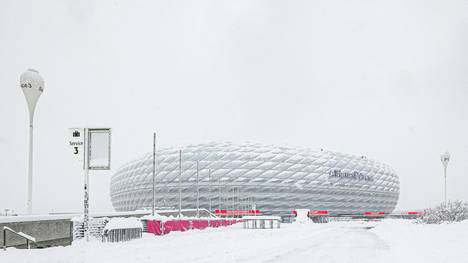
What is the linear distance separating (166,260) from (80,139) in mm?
8252

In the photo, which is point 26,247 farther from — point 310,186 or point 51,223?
point 310,186

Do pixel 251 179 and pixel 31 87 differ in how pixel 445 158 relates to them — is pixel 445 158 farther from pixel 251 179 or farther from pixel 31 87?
pixel 251 179

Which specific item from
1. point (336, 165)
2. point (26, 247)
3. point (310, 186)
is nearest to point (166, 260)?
point (26, 247)

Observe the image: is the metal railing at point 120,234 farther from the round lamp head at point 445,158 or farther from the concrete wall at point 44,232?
the round lamp head at point 445,158

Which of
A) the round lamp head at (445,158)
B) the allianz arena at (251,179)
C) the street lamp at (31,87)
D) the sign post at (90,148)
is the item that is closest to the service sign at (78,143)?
the sign post at (90,148)

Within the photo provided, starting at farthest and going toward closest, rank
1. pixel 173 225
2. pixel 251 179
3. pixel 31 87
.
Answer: pixel 251 179 < pixel 173 225 < pixel 31 87

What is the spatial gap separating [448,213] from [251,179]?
85.6m

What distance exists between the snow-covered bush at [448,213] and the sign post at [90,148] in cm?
3534

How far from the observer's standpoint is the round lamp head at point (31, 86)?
26.7 m

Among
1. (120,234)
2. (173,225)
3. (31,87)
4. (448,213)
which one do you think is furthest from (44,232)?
(448,213)

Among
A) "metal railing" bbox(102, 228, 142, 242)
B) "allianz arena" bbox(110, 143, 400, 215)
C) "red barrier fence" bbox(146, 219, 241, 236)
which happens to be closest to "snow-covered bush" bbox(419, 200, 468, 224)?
"red barrier fence" bbox(146, 219, 241, 236)

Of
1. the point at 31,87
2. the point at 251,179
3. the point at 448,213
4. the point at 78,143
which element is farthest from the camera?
the point at 251,179

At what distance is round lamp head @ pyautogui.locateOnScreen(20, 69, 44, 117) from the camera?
26.7 metres

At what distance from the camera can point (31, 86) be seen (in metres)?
26.8
